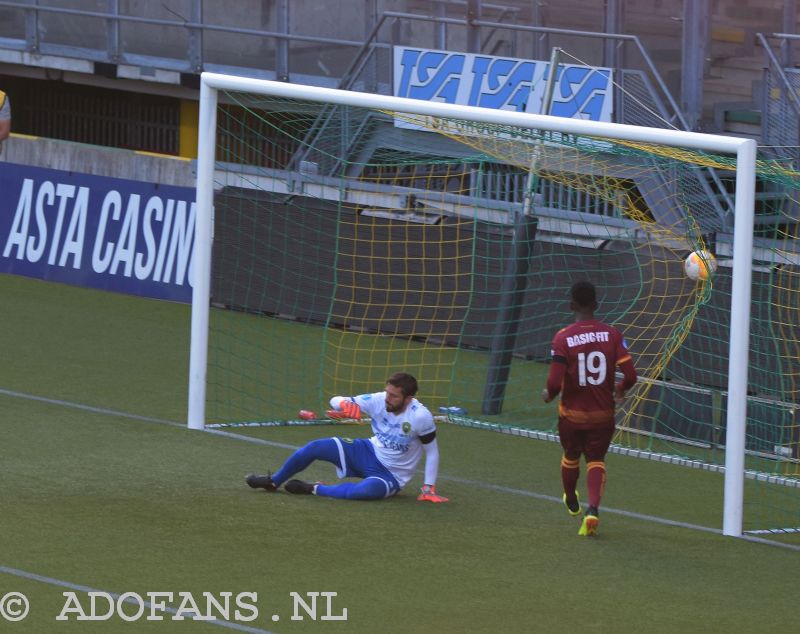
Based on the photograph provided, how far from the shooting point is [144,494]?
10.7 m

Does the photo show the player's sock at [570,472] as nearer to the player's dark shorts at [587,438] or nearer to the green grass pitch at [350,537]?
the player's dark shorts at [587,438]

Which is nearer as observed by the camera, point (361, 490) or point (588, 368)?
point (588, 368)

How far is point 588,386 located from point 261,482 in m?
2.39

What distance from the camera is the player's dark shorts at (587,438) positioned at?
10.2 metres

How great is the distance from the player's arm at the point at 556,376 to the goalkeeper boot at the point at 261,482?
2089 mm

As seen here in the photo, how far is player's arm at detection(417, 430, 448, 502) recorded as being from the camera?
35.1 feet

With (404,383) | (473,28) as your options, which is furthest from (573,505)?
(473,28)

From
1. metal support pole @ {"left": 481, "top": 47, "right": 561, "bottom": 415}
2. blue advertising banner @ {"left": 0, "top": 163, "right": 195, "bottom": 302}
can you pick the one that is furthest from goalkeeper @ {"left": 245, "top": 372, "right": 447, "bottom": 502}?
blue advertising banner @ {"left": 0, "top": 163, "right": 195, "bottom": 302}

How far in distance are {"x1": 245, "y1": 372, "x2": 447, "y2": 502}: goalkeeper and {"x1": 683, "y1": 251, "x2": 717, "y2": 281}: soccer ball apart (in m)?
3.03

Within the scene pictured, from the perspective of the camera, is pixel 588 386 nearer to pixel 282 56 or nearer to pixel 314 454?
pixel 314 454

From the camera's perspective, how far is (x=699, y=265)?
1272 cm

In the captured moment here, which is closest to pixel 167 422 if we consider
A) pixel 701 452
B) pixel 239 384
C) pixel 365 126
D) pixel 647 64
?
pixel 239 384

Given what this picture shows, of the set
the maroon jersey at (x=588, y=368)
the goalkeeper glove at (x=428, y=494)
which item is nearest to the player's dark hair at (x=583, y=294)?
the maroon jersey at (x=588, y=368)

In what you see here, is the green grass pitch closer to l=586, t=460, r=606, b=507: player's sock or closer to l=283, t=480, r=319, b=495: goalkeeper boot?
l=283, t=480, r=319, b=495: goalkeeper boot
